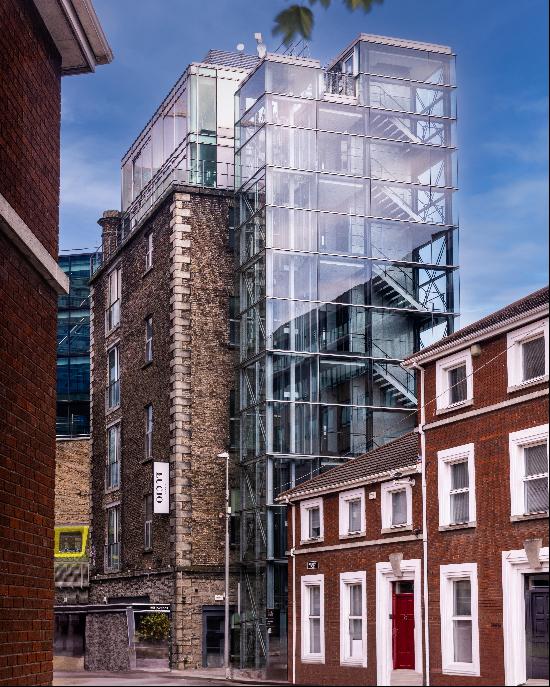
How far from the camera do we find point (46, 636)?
50.6ft

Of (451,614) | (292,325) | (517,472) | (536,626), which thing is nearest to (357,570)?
(451,614)

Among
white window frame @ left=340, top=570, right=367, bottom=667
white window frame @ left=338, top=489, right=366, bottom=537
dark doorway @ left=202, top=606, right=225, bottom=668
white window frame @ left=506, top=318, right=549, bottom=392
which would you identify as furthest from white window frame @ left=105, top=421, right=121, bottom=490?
white window frame @ left=506, top=318, right=549, bottom=392

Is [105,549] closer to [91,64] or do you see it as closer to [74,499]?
[74,499]

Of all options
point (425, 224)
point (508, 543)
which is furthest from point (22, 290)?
point (425, 224)

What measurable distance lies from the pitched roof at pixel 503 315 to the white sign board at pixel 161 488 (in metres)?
21.7

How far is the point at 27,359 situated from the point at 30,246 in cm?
130

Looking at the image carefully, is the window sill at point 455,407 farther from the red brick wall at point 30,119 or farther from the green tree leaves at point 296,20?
the green tree leaves at point 296,20

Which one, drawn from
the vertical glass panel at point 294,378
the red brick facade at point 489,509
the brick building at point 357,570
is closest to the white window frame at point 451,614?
the red brick facade at point 489,509

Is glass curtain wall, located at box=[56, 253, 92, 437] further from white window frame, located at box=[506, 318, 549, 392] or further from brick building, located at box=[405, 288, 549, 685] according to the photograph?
white window frame, located at box=[506, 318, 549, 392]

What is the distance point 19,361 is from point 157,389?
41516 millimetres

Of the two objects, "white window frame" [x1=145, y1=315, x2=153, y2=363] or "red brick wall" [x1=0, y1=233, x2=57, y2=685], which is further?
"white window frame" [x1=145, y1=315, x2=153, y2=363]

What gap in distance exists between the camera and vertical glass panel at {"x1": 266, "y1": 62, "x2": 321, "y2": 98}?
Answer: 53.8m

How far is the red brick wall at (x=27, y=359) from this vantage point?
45.8ft

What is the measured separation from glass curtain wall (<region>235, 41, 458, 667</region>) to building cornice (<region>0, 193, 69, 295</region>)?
34.9 m
